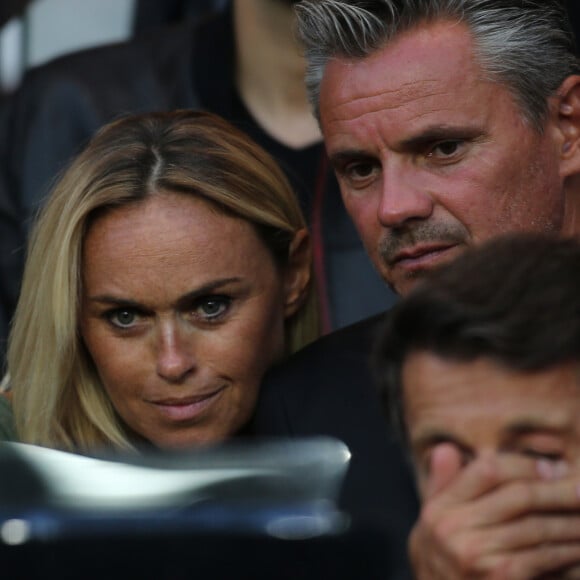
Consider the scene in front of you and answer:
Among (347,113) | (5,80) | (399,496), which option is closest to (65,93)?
(5,80)

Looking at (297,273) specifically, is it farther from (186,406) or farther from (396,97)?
(396,97)

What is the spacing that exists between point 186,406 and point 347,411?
32 centimetres

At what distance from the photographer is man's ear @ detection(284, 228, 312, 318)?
290cm

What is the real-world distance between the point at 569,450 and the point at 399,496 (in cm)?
70

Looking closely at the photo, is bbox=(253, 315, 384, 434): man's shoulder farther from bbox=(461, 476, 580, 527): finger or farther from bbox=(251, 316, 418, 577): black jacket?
bbox=(461, 476, 580, 527): finger

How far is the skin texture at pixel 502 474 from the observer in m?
1.58

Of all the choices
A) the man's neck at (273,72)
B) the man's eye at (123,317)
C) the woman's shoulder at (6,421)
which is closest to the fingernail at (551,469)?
the man's eye at (123,317)

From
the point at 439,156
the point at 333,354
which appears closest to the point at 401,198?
the point at 439,156

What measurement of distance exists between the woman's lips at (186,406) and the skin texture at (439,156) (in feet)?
1.31

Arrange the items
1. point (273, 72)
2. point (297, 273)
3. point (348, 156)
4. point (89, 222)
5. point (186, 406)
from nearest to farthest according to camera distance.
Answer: point (348, 156)
point (186, 406)
point (89, 222)
point (297, 273)
point (273, 72)

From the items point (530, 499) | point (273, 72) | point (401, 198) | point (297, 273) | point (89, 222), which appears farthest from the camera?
point (273, 72)

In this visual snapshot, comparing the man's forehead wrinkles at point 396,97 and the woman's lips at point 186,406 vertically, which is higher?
the man's forehead wrinkles at point 396,97

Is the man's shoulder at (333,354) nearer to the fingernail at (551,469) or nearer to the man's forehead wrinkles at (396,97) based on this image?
the man's forehead wrinkles at (396,97)

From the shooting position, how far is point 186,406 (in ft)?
8.85
